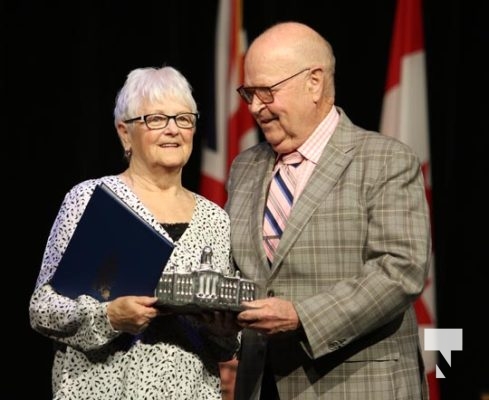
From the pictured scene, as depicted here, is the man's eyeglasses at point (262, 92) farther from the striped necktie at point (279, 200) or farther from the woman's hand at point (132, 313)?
the woman's hand at point (132, 313)

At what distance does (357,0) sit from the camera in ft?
16.3

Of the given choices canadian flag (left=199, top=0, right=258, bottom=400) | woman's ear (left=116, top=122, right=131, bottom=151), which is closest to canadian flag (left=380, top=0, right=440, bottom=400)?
canadian flag (left=199, top=0, right=258, bottom=400)

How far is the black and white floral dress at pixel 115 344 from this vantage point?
9.43 ft

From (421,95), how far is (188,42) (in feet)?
3.25

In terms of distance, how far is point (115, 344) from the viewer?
2951 millimetres

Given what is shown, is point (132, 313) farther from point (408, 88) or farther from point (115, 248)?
point (408, 88)

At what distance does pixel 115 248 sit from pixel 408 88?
2.32 metres

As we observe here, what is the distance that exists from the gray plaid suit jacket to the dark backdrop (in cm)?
157

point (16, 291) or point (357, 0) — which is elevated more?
point (357, 0)

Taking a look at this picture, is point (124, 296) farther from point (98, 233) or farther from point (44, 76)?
point (44, 76)

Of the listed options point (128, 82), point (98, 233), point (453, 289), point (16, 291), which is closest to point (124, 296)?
point (98, 233)

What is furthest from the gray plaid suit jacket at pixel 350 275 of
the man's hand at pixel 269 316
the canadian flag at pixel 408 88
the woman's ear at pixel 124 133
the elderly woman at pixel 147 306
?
the canadian flag at pixel 408 88

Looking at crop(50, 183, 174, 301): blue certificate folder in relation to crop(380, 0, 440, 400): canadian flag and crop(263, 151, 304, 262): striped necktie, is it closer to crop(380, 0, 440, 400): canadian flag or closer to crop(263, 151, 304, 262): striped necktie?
crop(263, 151, 304, 262): striped necktie

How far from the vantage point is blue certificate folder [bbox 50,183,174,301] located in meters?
2.74
